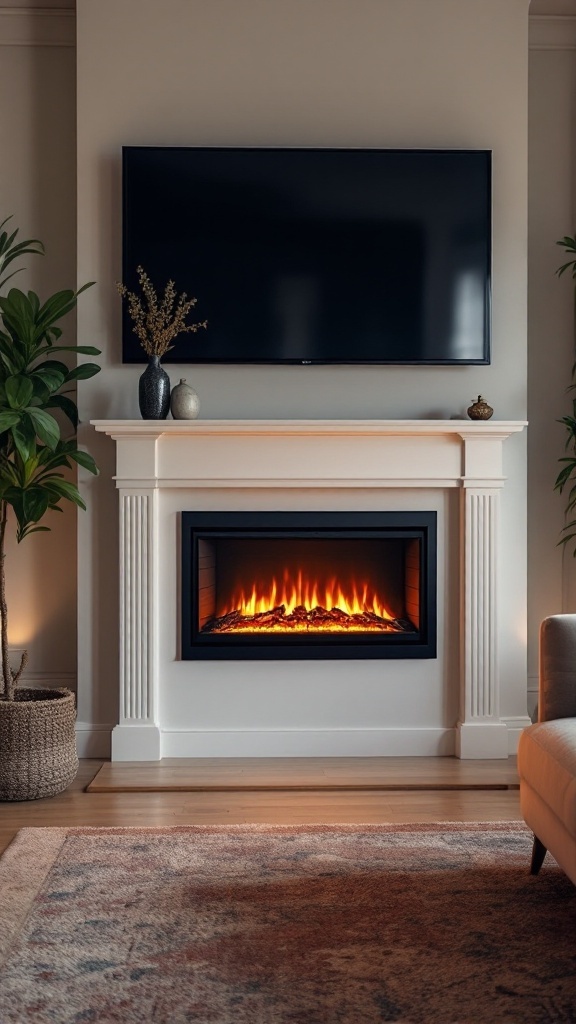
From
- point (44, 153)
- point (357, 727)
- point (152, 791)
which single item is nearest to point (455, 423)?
point (357, 727)

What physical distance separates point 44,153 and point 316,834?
3053 millimetres

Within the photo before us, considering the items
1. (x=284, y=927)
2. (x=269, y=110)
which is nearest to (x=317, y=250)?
(x=269, y=110)

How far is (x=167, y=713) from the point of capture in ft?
12.5

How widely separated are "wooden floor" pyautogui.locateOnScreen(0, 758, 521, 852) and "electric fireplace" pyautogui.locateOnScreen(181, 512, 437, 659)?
48 cm

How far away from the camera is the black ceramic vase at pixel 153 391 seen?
371cm

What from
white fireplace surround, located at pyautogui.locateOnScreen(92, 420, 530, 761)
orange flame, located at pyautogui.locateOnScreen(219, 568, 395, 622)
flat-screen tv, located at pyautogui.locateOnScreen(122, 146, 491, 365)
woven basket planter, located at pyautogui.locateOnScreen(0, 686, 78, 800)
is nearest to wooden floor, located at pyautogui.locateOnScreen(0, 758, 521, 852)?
woven basket planter, located at pyautogui.locateOnScreen(0, 686, 78, 800)

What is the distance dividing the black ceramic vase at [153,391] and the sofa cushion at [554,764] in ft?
6.25

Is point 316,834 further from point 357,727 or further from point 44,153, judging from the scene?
point 44,153

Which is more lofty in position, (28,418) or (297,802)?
(28,418)

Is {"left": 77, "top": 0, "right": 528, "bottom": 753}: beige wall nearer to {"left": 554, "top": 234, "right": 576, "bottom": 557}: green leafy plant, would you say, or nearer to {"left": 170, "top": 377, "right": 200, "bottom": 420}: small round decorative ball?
{"left": 170, "top": 377, "right": 200, "bottom": 420}: small round decorative ball

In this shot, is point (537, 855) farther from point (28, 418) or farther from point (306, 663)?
point (28, 418)

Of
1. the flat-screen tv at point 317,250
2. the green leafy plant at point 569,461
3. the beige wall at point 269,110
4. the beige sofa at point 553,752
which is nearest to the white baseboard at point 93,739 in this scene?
the beige wall at point 269,110

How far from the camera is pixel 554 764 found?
2242 mm

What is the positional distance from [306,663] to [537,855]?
4.79ft
